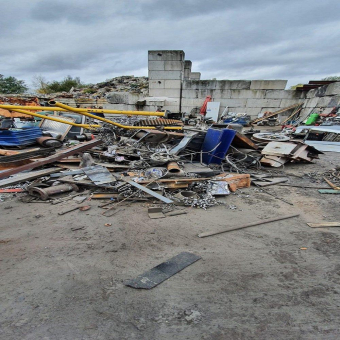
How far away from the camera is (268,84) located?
39.1ft

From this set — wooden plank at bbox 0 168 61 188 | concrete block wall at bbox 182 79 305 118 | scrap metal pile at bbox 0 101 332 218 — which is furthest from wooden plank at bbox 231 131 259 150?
concrete block wall at bbox 182 79 305 118

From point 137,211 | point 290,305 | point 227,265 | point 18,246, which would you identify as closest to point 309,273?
point 290,305

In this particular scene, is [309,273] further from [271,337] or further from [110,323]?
[110,323]

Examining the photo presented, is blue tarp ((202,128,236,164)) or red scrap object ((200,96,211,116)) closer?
blue tarp ((202,128,236,164))

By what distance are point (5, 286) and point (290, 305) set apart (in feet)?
8.93

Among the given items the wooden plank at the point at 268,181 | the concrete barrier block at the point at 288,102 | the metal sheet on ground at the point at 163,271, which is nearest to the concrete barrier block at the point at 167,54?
the concrete barrier block at the point at 288,102

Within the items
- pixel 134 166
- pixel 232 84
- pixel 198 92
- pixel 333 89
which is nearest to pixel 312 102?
pixel 333 89

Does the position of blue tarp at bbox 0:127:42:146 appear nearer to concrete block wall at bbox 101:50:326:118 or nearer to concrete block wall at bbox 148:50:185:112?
concrete block wall at bbox 101:50:326:118

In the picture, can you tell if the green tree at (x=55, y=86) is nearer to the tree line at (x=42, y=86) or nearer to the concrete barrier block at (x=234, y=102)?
the tree line at (x=42, y=86)

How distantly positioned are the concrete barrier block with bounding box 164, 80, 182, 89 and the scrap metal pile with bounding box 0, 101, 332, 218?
6438 millimetres

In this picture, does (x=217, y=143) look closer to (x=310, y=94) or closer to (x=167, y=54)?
(x=167, y=54)

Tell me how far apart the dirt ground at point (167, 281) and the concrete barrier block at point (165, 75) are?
11042mm

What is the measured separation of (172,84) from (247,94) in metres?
4.95

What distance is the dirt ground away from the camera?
5.02 feet
